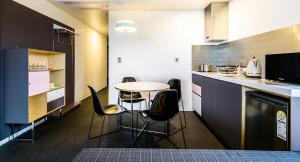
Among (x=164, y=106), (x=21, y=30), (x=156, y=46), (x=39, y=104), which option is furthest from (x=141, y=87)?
(x=21, y=30)

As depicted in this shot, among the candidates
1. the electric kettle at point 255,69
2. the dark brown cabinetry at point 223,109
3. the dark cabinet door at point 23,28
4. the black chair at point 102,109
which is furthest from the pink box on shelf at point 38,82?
the electric kettle at point 255,69

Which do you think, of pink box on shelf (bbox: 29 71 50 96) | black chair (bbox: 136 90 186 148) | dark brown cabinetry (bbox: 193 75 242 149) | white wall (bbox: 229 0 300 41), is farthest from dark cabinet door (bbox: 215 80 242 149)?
pink box on shelf (bbox: 29 71 50 96)

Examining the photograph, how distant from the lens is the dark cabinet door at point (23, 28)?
3072 mm

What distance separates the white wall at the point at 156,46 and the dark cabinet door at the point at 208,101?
3.88 ft

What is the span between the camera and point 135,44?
199 inches

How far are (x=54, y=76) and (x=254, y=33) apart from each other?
3.79 meters

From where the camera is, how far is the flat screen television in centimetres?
183

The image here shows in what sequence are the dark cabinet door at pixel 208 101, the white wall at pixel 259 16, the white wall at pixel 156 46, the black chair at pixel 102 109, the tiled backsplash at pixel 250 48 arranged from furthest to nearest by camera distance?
1. the white wall at pixel 156 46
2. the dark cabinet door at pixel 208 101
3. the black chair at pixel 102 109
4. the tiled backsplash at pixel 250 48
5. the white wall at pixel 259 16

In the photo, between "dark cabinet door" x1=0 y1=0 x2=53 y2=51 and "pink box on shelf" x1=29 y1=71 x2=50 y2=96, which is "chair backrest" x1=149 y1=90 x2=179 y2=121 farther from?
"dark cabinet door" x1=0 y1=0 x2=53 y2=51

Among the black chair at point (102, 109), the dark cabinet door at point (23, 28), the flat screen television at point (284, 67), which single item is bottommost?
the black chair at point (102, 109)

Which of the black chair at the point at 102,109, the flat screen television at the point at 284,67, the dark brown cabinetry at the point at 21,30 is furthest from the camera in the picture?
the dark brown cabinetry at the point at 21,30

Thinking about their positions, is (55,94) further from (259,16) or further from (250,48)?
(259,16)

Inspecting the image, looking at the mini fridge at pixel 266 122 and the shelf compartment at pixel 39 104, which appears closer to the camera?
the mini fridge at pixel 266 122

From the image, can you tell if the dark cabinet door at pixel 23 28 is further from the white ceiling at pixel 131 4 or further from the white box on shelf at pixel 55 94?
the white box on shelf at pixel 55 94
